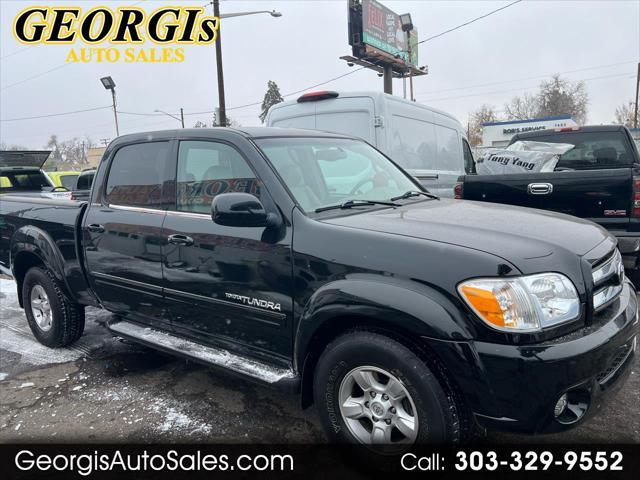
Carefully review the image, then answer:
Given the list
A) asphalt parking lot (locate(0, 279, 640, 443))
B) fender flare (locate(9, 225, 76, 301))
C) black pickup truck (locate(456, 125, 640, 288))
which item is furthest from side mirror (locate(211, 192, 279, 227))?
black pickup truck (locate(456, 125, 640, 288))

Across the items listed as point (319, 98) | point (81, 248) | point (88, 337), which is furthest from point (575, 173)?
point (88, 337)

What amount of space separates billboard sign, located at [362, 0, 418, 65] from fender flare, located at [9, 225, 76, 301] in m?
23.3

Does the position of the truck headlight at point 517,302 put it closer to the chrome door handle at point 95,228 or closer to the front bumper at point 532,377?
the front bumper at point 532,377

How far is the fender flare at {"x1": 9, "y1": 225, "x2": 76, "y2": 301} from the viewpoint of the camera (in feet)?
13.9

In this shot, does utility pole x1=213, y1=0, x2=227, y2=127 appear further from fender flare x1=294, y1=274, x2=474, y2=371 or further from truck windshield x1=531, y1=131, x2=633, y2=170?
fender flare x1=294, y1=274, x2=474, y2=371

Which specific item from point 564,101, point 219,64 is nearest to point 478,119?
point 564,101

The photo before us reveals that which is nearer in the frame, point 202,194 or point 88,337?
point 202,194

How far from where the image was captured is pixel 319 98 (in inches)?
256

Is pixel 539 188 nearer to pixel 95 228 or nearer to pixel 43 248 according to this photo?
pixel 95 228

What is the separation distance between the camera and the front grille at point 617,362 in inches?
90.5

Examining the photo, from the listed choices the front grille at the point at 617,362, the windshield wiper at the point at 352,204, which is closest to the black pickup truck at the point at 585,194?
the front grille at the point at 617,362

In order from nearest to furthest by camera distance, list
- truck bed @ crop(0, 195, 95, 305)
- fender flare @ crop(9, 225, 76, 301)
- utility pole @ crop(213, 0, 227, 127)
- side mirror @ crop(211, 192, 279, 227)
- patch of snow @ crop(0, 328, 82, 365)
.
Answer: side mirror @ crop(211, 192, 279, 227) < truck bed @ crop(0, 195, 95, 305) < fender flare @ crop(9, 225, 76, 301) < patch of snow @ crop(0, 328, 82, 365) < utility pole @ crop(213, 0, 227, 127)

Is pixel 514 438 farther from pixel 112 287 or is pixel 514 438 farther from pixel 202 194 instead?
pixel 112 287

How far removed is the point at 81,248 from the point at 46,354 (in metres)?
1.18
